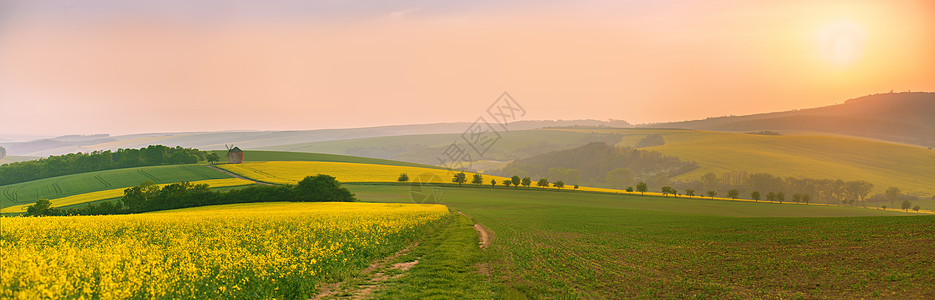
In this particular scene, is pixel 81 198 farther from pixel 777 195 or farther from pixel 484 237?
pixel 777 195

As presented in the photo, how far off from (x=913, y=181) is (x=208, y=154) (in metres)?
206

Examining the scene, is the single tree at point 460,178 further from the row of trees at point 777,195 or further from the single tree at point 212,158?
the single tree at point 212,158

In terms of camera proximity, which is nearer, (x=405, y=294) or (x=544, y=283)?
(x=405, y=294)

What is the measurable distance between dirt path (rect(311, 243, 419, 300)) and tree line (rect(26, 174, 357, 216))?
127 ft

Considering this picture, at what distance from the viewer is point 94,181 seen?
71.0 m

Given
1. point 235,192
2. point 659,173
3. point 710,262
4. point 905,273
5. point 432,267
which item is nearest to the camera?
point 905,273

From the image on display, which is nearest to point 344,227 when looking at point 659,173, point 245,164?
point 245,164

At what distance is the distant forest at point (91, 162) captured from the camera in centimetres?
7869

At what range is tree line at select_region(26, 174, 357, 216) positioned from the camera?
149 ft

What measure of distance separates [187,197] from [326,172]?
146 feet

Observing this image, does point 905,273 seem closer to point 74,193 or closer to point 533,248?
point 533,248

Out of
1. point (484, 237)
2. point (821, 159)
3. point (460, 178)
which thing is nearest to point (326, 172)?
point (460, 178)

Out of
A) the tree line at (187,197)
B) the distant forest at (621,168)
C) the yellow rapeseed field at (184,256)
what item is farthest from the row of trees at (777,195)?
the yellow rapeseed field at (184,256)

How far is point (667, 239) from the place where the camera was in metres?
27.1
